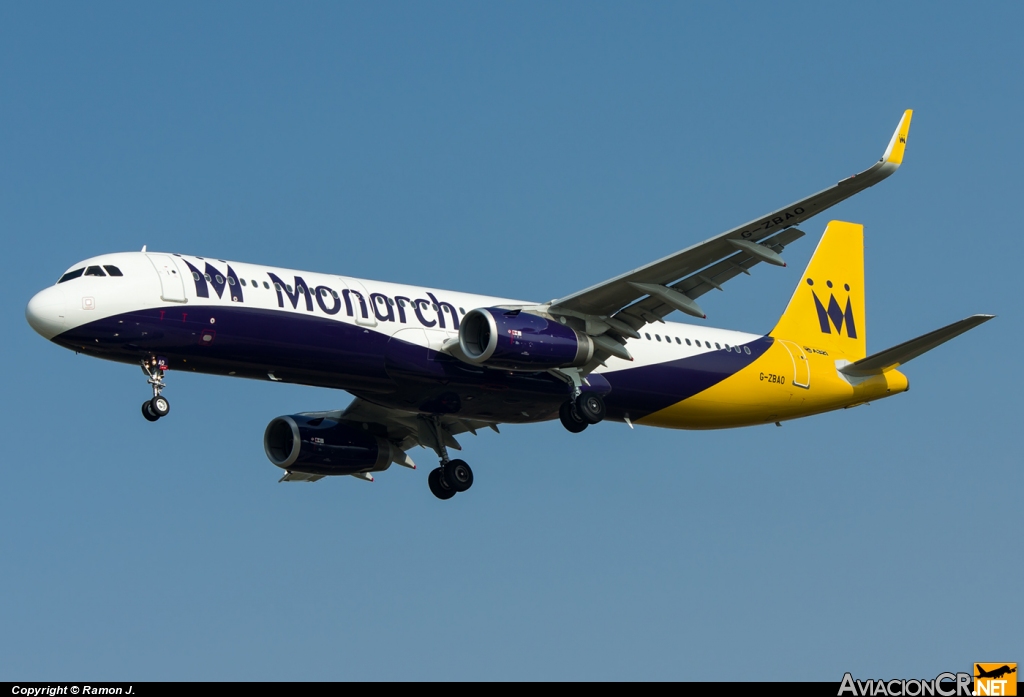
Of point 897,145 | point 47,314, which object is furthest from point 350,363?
point 897,145

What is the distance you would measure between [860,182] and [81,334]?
59.0 feet

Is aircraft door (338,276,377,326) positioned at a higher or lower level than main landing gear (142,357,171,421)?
higher

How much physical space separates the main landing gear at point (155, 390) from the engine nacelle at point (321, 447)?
25.9 ft

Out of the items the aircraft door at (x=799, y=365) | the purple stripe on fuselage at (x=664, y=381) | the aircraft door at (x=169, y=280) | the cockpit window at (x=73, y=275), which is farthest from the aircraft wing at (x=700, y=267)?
the cockpit window at (x=73, y=275)

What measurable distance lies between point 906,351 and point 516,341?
12.6 meters

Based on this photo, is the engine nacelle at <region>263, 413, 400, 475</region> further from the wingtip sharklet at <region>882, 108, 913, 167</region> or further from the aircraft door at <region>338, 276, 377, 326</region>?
the wingtip sharklet at <region>882, 108, 913, 167</region>

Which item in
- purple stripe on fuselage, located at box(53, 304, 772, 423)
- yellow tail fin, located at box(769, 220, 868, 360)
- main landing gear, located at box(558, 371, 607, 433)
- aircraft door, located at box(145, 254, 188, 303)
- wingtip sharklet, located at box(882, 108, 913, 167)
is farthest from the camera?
yellow tail fin, located at box(769, 220, 868, 360)

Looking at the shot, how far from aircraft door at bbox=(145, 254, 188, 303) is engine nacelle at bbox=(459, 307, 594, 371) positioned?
697cm

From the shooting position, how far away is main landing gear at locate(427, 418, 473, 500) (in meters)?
42.6

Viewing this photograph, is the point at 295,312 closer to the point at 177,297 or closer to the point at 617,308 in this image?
the point at 177,297

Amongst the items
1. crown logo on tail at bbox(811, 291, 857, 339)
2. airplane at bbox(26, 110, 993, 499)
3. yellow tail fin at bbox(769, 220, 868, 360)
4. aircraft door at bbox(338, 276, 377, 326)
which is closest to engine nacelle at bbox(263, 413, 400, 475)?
airplane at bbox(26, 110, 993, 499)

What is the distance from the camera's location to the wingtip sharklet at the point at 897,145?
33.0m

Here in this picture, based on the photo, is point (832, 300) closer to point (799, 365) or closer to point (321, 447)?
point (799, 365)

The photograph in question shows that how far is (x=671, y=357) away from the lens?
4150 centimetres
